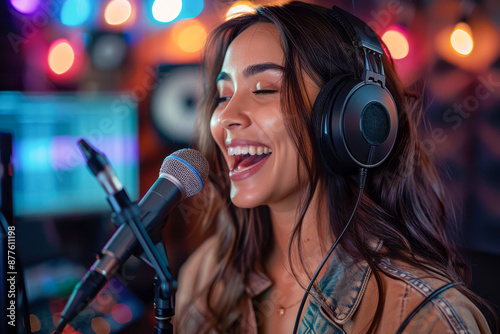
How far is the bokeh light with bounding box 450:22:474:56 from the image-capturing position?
91 centimetres

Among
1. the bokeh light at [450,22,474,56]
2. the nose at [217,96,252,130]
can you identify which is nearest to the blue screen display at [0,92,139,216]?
the nose at [217,96,252,130]

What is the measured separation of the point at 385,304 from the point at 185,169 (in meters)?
0.47

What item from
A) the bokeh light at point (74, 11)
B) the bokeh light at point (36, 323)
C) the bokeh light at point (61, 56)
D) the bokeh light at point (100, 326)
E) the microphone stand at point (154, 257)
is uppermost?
the bokeh light at point (74, 11)

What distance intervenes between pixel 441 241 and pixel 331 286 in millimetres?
265

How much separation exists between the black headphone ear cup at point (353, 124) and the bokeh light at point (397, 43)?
347 mm

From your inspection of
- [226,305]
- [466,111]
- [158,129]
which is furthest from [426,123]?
[158,129]

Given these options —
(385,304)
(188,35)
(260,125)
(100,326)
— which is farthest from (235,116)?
(100,326)

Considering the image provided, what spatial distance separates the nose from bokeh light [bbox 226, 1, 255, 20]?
256mm

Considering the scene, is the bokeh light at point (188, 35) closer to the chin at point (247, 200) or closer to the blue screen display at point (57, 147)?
the blue screen display at point (57, 147)

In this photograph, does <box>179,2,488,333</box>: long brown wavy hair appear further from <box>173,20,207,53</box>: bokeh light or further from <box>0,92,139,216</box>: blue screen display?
<box>0,92,139,216</box>: blue screen display

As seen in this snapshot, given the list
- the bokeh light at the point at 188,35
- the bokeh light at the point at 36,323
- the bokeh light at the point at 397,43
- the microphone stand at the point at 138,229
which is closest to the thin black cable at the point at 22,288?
the microphone stand at the point at 138,229

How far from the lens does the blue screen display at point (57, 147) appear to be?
91 cm

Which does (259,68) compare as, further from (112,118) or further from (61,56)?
A: (61,56)

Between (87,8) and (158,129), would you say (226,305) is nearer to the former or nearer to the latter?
(158,129)
